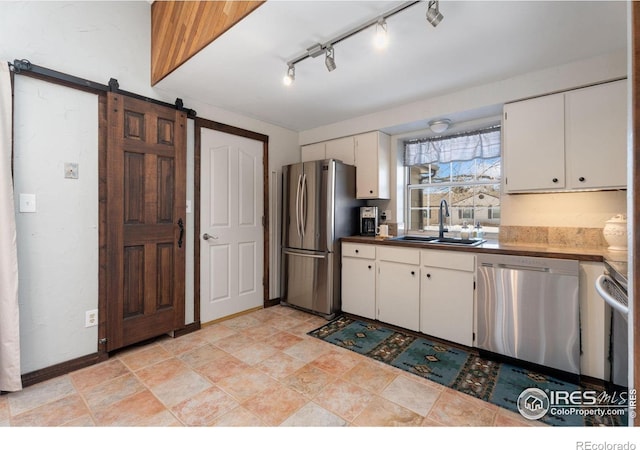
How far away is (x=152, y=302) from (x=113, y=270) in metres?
0.45

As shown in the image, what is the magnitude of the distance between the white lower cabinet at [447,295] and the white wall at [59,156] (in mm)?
2871

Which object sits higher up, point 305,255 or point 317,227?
point 317,227

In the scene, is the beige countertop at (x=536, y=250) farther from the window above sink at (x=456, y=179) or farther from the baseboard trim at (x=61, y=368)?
the baseboard trim at (x=61, y=368)

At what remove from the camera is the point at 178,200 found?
8.90 feet

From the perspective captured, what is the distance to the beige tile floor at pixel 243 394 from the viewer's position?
163 cm

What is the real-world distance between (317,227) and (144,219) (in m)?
1.74

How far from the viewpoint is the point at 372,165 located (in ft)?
11.2

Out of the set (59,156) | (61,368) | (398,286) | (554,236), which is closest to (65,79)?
(59,156)

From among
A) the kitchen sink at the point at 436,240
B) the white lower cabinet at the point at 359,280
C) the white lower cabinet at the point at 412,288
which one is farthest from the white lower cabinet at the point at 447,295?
the white lower cabinet at the point at 359,280

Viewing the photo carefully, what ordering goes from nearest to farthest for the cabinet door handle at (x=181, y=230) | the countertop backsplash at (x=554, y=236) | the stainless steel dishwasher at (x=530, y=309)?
the stainless steel dishwasher at (x=530, y=309), the countertop backsplash at (x=554, y=236), the cabinet door handle at (x=181, y=230)

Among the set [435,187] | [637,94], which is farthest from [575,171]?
[637,94]

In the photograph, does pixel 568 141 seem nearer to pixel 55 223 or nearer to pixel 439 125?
pixel 439 125

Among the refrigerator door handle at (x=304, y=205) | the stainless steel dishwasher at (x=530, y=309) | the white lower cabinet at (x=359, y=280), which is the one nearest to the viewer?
the stainless steel dishwasher at (x=530, y=309)

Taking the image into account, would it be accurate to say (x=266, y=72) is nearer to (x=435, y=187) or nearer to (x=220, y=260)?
(x=220, y=260)
